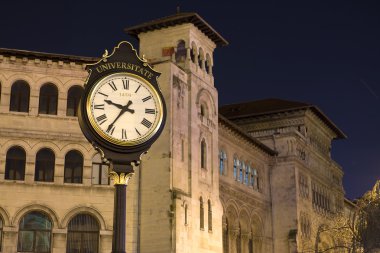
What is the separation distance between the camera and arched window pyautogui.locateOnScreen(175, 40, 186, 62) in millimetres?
35344

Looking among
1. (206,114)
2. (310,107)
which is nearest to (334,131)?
(310,107)

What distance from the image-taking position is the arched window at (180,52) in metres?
35.3

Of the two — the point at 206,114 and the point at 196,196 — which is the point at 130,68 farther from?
the point at 206,114

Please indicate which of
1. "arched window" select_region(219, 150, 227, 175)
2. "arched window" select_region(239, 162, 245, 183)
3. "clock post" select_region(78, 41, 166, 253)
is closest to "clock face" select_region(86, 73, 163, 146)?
"clock post" select_region(78, 41, 166, 253)

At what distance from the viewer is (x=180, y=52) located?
3572 centimetres

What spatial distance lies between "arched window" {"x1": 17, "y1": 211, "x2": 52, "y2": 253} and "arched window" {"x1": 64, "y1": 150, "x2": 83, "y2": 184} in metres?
2.10

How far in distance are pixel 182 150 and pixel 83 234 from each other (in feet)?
21.2

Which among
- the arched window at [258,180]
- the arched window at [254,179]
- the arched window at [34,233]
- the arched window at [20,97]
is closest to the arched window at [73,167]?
the arched window at [34,233]

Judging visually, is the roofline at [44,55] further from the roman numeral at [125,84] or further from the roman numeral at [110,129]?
the roman numeral at [110,129]

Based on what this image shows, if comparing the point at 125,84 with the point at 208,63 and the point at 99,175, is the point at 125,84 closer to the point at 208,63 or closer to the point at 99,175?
the point at 99,175

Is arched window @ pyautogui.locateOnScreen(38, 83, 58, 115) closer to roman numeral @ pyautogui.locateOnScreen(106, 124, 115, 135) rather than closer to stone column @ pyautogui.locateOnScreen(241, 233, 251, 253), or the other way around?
stone column @ pyautogui.locateOnScreen(241, 233, 251, 253)

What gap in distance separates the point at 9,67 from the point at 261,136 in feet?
79.2

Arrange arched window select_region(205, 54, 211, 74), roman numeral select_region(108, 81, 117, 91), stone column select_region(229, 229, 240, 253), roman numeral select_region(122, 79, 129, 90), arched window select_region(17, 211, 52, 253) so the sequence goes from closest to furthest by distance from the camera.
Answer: roman numeral select_region(108, 81, 117, 91)
roman numeral select_region(122, 79, 129, 90)
arched window select_region(17, 211, 52, 253)
arched window select_region(205, 54, 211, 74)
stone column select_region(229, 229, 240, 253)

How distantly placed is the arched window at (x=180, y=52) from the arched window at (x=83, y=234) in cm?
Answer: 1006
